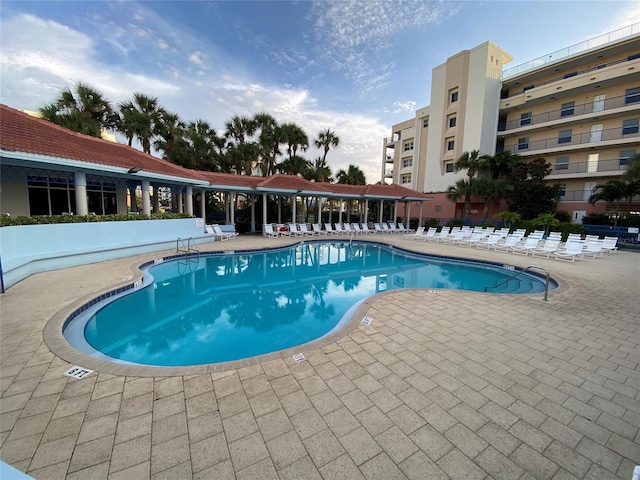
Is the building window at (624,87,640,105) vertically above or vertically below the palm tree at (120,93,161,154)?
above

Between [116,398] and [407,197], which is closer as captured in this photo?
[116,398]

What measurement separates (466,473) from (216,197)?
23.8m

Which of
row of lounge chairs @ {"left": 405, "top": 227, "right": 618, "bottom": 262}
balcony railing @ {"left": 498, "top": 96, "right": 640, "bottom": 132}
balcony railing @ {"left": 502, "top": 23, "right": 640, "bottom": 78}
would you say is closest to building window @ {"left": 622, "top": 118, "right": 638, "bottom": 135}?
balcony railing @ {"left": 498, "top": 96, "right": 640, "bottom": 132}

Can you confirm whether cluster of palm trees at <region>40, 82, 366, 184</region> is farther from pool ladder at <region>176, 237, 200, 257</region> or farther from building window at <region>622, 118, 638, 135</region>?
building window at <region>622, 118, 638, 135</region>

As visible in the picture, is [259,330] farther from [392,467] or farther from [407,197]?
[407,197]

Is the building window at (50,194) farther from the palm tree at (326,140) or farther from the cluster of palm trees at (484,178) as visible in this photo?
the cluster of palm trees at (484,178)

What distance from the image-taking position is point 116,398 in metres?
2.51

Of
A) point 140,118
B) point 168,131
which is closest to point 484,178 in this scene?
point 168,131

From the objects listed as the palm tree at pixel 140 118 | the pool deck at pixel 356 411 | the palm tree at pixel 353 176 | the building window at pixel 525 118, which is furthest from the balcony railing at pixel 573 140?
the palm tree at pixel 140 118

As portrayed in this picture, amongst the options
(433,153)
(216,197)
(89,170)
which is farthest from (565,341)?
(433,153)

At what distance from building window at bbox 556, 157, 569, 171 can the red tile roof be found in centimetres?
2901

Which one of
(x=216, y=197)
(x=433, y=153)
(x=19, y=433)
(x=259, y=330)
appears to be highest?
(x=433, y=153)

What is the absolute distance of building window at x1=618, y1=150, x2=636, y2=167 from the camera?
19109 millimetres

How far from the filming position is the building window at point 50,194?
35.5 feet
